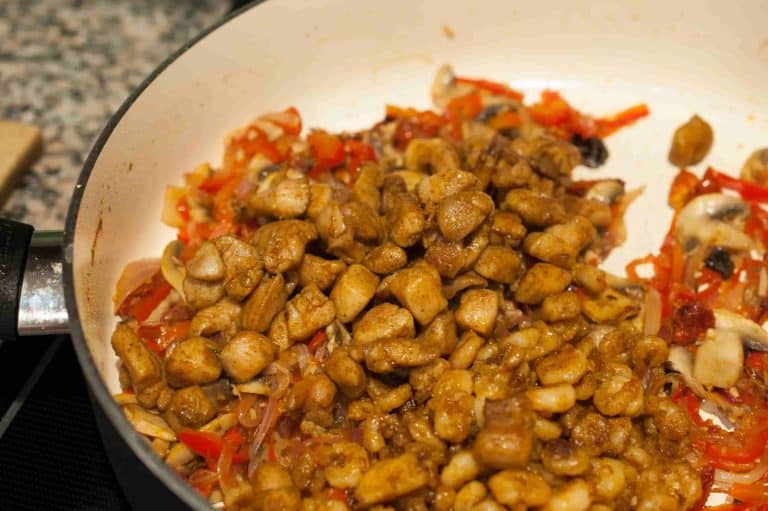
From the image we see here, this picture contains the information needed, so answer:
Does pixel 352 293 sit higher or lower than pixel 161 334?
higher

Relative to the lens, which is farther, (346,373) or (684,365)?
(684,365)

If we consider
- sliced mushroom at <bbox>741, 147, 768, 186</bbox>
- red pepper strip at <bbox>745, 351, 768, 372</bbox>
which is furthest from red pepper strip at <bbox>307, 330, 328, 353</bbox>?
sliced mushroom at <bbox>741, 147, 768, 186</bbox>

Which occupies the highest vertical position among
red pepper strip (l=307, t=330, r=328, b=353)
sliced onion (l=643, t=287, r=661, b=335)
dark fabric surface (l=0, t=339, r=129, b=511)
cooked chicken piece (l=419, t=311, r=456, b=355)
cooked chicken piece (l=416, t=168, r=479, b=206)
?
cooked chicken piece (l=416, t=168, r=479, b=206)

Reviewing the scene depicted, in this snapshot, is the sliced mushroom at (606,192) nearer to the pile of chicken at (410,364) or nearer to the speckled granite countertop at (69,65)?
the pile of chicken at (410,364)

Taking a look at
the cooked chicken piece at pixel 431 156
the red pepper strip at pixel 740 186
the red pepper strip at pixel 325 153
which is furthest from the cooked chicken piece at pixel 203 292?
the red pepper strip at pixel 740 186

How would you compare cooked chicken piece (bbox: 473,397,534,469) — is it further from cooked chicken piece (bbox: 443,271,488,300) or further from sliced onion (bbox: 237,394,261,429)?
sliced onion (bbox: 237,394,261,429)

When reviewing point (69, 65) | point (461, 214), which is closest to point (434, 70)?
point (461, 214)

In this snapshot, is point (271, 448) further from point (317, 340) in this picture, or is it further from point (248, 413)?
point (317, 340)
